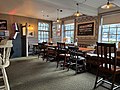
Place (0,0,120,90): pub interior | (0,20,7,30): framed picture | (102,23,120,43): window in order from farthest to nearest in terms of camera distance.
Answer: (0,20,7,30): framed picture
(102,23,120,43): window
(0,0,120,90): pub interior

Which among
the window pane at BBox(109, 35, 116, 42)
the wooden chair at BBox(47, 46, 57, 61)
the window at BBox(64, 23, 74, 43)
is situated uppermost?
the window at BBox(64, 23, 74, 43)

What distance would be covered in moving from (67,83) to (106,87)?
0.95 meters

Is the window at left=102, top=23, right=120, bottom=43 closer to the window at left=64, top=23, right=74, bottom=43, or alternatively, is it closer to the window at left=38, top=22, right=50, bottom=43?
the window at left=64, top=23, right=74, bottom=43

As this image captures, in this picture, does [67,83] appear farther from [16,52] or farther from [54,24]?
[54,24]

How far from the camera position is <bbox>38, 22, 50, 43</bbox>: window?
849 centimetres

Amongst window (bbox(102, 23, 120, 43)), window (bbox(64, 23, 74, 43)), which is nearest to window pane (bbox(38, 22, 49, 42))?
window (bbox(64, 23, 74, 43))

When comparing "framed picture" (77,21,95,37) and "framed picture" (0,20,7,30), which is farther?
"framed picture" (0,20,7,30)

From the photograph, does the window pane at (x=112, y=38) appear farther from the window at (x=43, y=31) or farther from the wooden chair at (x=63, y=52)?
the window at (x=43, y=31)

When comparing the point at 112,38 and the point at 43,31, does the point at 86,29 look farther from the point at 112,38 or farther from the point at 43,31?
the point at 43,31

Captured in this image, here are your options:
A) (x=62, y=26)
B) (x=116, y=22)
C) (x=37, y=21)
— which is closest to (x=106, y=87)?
(x=116, y=22)

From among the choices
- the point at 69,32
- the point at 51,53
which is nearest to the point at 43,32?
the point at 69,32

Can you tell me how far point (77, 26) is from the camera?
7.00m

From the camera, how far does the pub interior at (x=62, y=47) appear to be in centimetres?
262

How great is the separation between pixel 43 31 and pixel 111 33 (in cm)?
502
